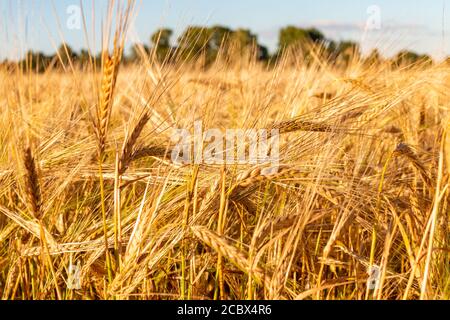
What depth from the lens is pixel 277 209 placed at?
5.58 feet

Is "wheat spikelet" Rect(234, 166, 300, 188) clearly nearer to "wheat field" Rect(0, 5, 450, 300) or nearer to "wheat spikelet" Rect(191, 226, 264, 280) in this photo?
"wheat field" Rect(0, 5, 450, 300)

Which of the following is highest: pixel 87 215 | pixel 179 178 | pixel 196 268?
pixel 179 178

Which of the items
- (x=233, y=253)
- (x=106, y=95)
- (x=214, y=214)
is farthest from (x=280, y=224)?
(x=106, y=95)

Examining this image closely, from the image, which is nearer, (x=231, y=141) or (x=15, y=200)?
(x=231, y=141)

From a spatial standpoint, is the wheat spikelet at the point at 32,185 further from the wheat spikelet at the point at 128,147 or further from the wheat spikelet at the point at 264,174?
the wheat spikelet at the point at 264,174

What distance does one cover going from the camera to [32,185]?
4.10ft

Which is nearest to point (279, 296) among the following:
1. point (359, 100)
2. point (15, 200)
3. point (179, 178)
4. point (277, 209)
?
point (179, 178)

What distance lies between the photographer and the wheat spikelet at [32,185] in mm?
1231

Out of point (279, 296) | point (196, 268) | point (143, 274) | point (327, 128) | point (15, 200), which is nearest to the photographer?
point (279, 296)

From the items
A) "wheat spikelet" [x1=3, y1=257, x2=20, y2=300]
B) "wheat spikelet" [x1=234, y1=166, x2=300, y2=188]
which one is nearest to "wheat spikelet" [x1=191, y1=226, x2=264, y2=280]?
"wheat spikelet" [x1=234, y1=166, x2=300, y2=188]

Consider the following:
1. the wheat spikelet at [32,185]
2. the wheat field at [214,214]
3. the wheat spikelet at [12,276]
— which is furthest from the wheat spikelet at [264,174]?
the wheat spikelet at [12,276]
